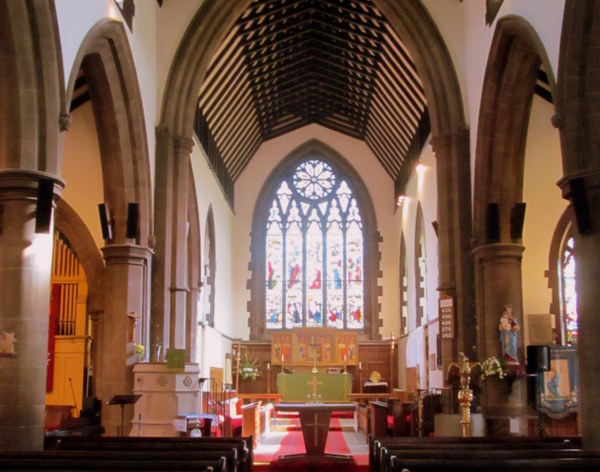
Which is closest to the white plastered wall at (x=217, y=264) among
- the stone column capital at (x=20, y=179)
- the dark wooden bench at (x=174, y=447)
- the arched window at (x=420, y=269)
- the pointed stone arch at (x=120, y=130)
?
the pointed stone arch at (x=120, y=130)

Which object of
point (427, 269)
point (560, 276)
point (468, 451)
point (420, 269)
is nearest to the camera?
point (468, 451)

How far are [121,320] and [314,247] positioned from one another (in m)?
13.5

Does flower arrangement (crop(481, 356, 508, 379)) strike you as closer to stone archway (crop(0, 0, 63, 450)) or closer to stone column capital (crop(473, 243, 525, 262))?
stone column capital (crop(473, 243, 525, 262))

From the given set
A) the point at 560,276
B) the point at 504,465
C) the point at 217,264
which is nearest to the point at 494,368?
the point at 560,276

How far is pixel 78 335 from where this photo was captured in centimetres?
1644

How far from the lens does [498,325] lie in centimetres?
1254

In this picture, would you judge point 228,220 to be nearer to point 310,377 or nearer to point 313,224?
point 313,224

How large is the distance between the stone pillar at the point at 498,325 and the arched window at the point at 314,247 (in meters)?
11.9

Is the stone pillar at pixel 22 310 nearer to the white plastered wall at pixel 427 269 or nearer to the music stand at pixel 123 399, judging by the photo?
the music stand at pixel 123 399

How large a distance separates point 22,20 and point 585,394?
7345 mm

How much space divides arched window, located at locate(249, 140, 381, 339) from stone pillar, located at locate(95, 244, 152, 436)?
11.8 metres

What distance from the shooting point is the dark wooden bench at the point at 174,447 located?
634cm

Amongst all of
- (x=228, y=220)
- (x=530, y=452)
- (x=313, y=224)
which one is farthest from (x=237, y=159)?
(x=530, y=452)

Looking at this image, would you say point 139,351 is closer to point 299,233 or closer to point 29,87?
point 29,87
